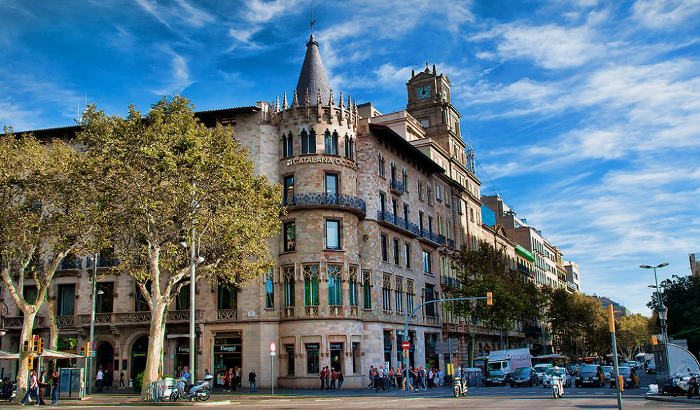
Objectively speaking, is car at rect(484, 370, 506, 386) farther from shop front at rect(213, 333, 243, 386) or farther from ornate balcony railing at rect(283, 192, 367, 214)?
shop front at rect(213, 333, 243, 386)

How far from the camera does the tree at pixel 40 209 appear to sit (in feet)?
107

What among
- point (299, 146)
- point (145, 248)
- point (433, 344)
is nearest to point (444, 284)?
point (433, 344)

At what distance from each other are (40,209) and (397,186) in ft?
91.9

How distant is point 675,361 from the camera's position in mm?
31438

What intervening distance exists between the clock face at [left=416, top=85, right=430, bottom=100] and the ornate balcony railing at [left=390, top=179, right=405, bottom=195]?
25.0 meters

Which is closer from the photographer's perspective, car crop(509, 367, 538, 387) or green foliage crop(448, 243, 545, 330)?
car crop(509, 367, 538, 387)

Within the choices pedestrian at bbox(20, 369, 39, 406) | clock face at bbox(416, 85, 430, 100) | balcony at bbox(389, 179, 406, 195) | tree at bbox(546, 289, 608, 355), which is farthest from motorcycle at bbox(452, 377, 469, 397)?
tree at bbox(546, 289, 608, 355)

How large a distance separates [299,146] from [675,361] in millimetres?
27158

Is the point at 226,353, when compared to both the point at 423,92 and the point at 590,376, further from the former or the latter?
the point at 423,92

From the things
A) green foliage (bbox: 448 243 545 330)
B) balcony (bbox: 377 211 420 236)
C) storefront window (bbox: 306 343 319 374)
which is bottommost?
storefront window (bbox: 306 343 319 374)

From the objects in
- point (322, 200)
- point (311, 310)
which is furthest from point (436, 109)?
point (311, 310)

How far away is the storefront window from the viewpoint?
42781mm

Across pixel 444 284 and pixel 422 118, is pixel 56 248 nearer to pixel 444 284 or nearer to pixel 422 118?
pixel 444 284

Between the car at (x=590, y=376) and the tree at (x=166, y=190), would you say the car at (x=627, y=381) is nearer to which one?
the car at (x=590, y=376)
